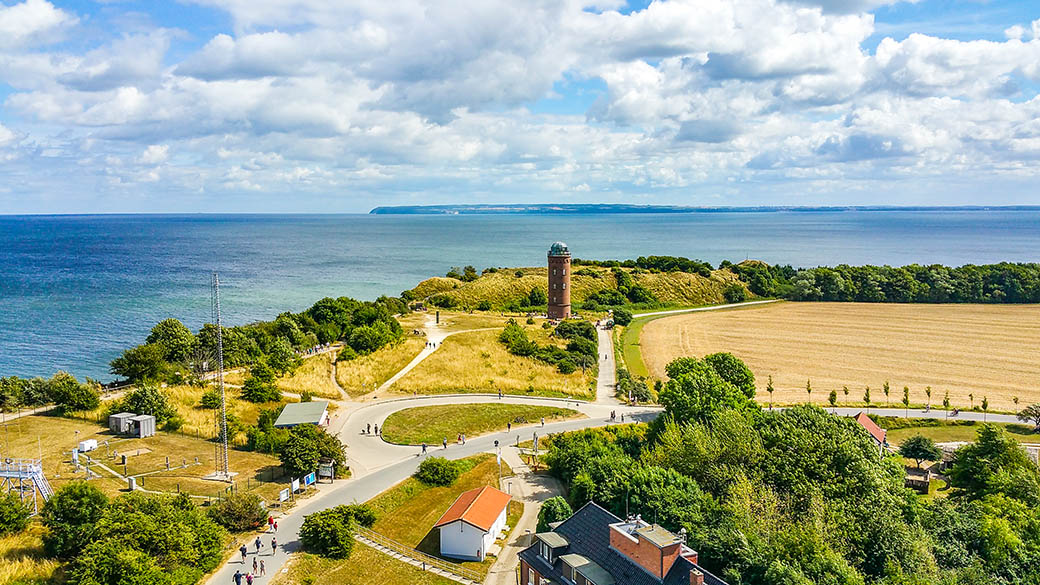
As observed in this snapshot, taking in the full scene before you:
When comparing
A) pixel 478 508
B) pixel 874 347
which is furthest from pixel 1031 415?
pixel 478 508

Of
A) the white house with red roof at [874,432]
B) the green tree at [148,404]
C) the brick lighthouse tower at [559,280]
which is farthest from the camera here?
the brick lighthouse tower at [559,280]

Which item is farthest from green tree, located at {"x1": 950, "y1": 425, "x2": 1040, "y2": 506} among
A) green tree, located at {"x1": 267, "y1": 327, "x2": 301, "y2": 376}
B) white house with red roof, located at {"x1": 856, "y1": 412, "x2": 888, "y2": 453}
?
green tree, located at {"x1": 267, "y1": 327, "x2": 301, "y2": 376}

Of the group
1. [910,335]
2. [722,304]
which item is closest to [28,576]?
[910,335]

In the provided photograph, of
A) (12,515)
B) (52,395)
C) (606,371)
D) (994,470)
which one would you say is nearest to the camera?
(12,515)

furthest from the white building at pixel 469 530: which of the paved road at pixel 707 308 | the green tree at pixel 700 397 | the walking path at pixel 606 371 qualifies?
the paved road at pixel 707 308

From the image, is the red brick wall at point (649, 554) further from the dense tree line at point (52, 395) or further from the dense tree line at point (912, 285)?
the dense tree line at point (912, 285)

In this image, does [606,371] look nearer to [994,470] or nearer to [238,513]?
[994,470]
